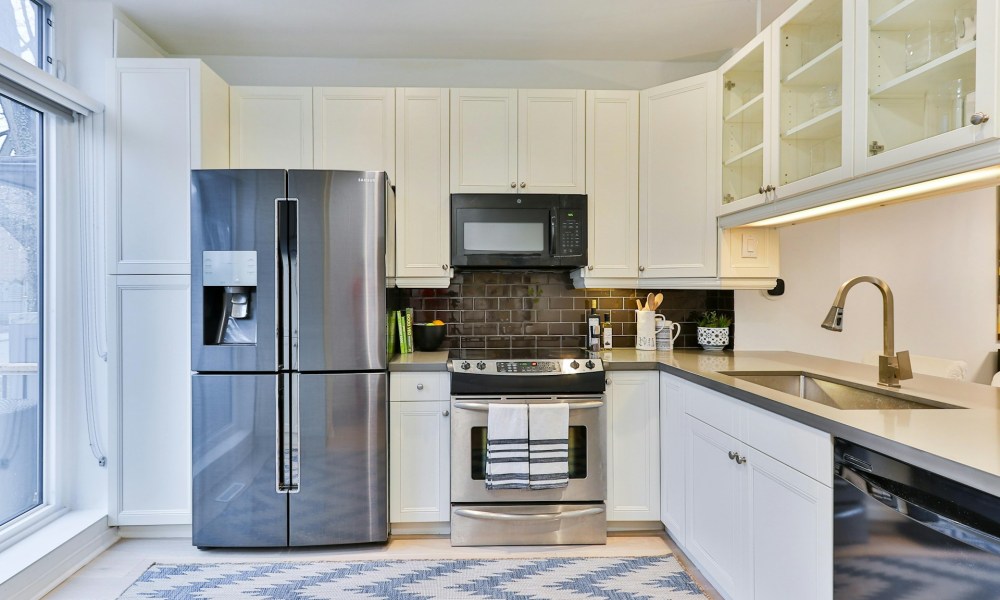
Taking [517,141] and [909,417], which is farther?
[517,141]

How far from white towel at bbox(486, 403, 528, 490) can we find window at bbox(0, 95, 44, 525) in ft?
6.97

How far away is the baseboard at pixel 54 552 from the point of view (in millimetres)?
2047

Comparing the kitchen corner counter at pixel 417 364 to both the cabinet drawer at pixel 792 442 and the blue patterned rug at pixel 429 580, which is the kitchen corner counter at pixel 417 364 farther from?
the cabinet drawer at pixel 792 442

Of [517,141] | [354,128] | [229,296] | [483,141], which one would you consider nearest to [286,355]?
[229,296]

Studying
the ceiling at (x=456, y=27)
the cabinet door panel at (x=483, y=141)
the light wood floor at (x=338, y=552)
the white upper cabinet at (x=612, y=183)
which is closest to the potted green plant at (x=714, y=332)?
the white upper cabinet at (x=612, y=183)

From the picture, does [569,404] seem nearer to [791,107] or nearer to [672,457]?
[672,457]

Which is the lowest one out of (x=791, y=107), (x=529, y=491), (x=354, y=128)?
(x=529, y=491)

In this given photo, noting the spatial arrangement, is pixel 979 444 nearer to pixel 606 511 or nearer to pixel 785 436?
pixel 785 436

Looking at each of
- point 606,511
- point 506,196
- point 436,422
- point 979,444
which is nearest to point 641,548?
point 606,511

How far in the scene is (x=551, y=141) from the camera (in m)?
2.94

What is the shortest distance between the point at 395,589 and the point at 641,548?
1201 millimetres

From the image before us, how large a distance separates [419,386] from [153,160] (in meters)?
1.74

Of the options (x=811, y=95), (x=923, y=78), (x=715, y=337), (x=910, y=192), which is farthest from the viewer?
(x=715, y=337)

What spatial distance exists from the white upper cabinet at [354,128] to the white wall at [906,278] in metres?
2.36
